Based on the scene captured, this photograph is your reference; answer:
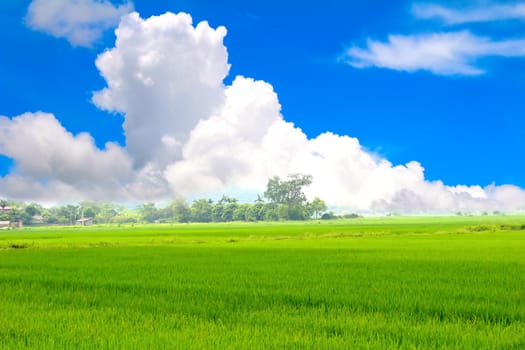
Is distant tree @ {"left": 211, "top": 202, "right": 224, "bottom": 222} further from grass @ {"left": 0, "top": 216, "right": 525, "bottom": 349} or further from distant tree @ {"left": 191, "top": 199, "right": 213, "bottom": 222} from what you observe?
grass @ {"left": 0, "top": 216, "right": 525, "bottom": 349}

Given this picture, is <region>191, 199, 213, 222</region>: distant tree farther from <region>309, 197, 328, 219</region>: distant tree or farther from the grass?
the grass

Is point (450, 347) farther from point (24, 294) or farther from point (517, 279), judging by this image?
point (24, 294)

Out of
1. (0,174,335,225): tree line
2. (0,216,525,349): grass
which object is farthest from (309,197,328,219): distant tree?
(0,216,525,349): grass

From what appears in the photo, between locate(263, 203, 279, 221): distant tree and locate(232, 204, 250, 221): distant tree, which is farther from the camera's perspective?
locate(232, 204, 250, 221): distant tree

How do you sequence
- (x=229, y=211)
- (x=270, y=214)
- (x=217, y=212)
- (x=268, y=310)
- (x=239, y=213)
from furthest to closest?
(x=217, y=212) → (x=229, y=211) → (x=239, y=213) → (x=270, y=214) → (x=268, y=310)

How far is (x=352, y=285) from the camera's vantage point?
34.7ft

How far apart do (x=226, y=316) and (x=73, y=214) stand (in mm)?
184110

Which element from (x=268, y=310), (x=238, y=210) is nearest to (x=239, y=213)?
(x=238, y=210)

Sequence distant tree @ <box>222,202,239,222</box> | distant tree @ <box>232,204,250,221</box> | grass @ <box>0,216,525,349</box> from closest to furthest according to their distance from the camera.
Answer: grass @ <box>0,216,525,349</box>, distant tree @ <box>232,204,250,221</box>, distant tree @ <box>222,202,239,222</box>

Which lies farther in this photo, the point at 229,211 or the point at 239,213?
the point at 229,211

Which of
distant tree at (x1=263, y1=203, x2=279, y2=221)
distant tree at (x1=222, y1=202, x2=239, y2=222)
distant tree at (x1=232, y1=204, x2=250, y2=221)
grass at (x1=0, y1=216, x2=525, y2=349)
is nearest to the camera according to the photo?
grass at (x1=0, y1=216, x2=525, y2=349)

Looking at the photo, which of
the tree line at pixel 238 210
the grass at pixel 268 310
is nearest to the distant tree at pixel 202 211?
the tree line at pixel 238 210

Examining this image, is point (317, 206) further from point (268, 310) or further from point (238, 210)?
point (268, 310)

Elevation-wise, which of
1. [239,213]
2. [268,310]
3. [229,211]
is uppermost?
[229,211]
